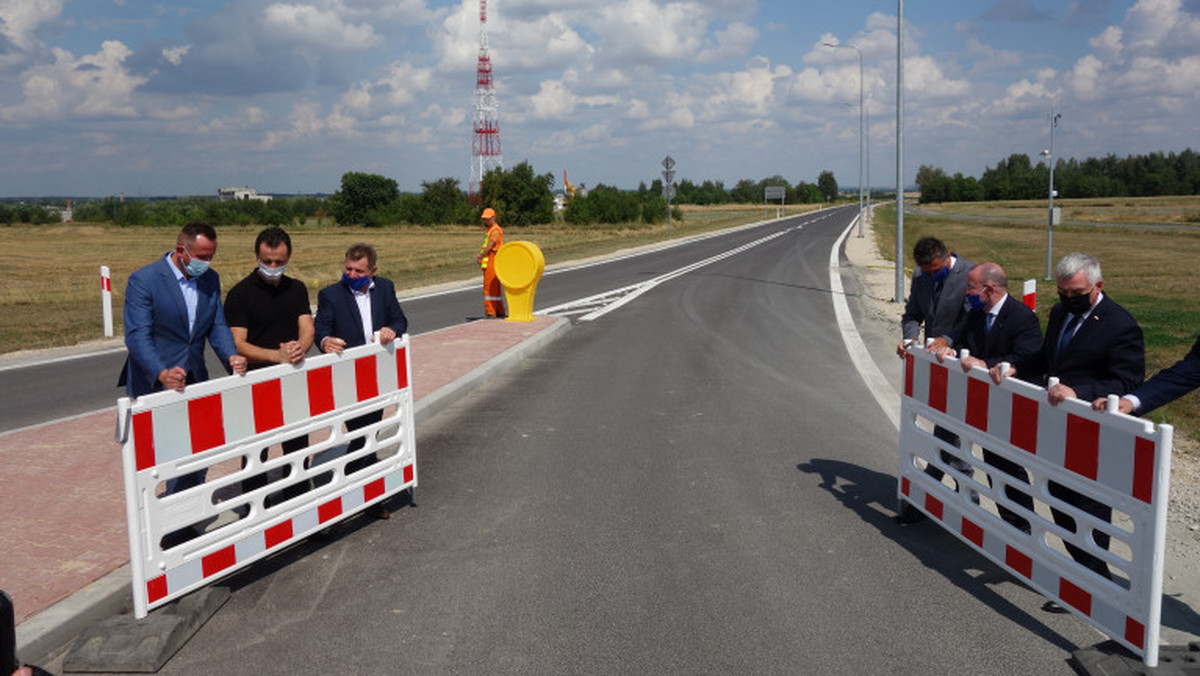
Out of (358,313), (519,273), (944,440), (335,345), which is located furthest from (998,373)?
(519,273)

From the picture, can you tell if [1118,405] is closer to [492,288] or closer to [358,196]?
[492,288]

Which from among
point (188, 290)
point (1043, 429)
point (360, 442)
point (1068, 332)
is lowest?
point (360, 442)

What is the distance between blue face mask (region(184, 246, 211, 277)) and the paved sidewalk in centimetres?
154

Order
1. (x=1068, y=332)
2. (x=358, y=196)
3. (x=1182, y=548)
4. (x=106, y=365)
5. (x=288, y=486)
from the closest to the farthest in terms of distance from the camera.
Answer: (x=1068, y=332), (x=1182, y=548), (x=288, y=486), (x=106, y=365), (x=358, y=196)

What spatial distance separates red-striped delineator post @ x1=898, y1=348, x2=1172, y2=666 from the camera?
3.54 m

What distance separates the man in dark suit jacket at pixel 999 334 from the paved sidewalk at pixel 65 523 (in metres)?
4.56

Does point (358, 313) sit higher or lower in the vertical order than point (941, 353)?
higher

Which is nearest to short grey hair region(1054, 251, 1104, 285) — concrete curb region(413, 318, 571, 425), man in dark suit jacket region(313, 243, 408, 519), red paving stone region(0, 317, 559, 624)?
man in dark suit jacket region(313, 243, 408, 519)

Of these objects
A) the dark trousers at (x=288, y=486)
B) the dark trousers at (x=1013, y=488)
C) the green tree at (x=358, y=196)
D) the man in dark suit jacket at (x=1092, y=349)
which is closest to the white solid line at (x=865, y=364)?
the dark trousers at (x=1013, y=488)

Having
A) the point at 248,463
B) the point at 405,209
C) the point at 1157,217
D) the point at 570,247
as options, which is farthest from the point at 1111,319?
the point at 405,209

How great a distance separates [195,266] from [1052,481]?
4.49 meters

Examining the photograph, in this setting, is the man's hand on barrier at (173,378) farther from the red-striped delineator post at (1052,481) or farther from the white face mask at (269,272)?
the red-striped delineator post at (1052,481)

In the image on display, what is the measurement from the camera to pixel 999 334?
202 inches

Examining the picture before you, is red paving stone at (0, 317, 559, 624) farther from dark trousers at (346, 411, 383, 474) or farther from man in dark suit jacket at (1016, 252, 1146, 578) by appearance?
man in dark suit jacket at (1016, 252, 1146, 578)
